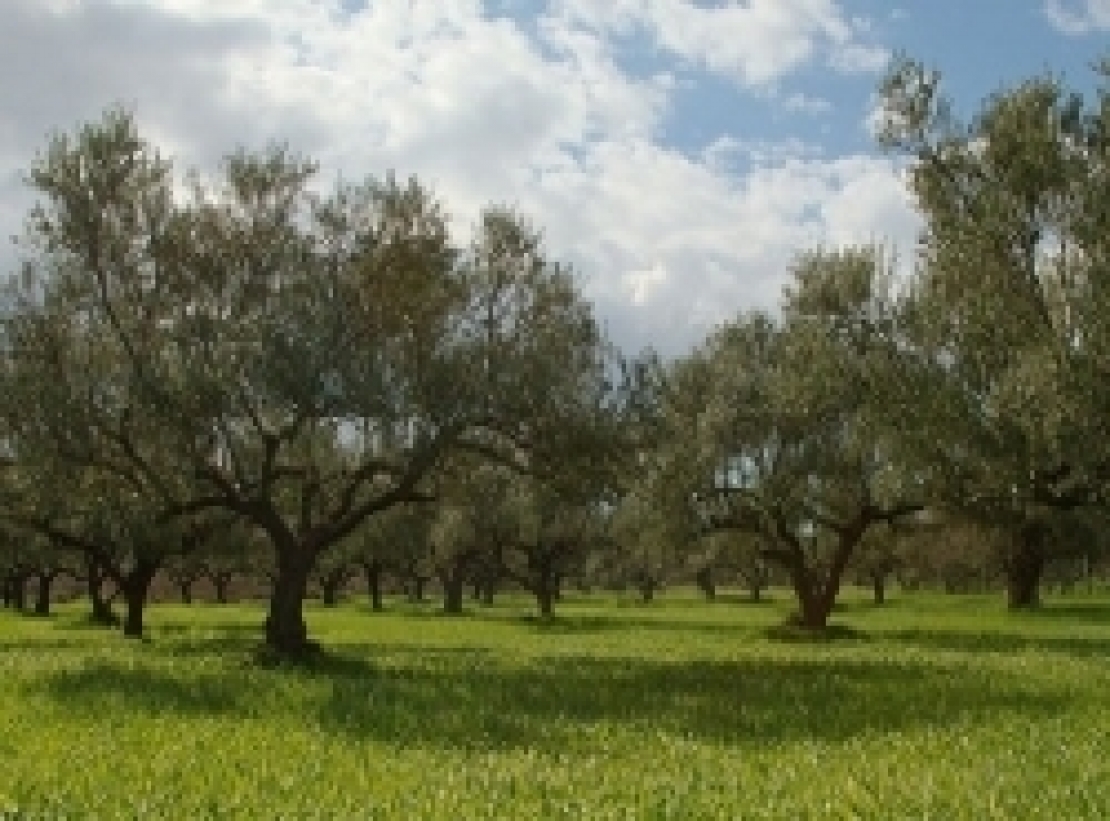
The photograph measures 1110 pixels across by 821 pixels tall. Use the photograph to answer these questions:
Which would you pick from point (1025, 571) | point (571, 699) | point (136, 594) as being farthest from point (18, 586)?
point (571, 699)

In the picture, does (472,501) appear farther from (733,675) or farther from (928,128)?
(928,128)

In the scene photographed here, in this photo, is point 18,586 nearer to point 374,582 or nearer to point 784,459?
point 374,582

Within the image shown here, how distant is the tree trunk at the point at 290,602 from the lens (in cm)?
3650

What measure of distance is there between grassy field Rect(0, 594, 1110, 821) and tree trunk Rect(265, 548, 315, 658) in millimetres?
1128

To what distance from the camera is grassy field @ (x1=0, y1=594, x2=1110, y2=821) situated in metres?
14.9

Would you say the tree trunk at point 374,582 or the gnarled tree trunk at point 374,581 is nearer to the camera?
the tree trunk at point 374,582

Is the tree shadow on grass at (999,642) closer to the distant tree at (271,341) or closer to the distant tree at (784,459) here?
the distant tree at (784,459)

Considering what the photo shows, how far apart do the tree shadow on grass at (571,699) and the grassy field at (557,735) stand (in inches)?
4.1

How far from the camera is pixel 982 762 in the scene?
17750 mm

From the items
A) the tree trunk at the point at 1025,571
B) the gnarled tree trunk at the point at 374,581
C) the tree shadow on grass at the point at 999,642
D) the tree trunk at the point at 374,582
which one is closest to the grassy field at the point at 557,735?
the tree shadow on grass at the point at 999,642

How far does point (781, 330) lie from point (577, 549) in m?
41.7

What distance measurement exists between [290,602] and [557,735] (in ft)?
56.3

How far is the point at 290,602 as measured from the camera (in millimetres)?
36812

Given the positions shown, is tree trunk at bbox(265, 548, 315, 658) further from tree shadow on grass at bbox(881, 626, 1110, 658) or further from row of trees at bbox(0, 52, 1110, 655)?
tree shadow on grass at bbox(881, 626, 1110, 658)
